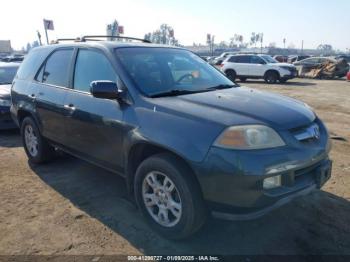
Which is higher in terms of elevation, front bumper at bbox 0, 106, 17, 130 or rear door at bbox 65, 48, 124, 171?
rear door at bbox 65, 48, 124, 171

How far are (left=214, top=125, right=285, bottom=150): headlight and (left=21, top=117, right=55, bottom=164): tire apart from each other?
3.37 metres

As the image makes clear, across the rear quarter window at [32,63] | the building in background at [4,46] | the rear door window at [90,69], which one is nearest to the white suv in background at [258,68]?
the rear quarter window at [32,63]

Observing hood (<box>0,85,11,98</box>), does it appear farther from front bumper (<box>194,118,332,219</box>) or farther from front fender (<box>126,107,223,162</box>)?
front bumper (<box>194,118,332,219</box>)

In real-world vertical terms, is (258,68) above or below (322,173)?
below

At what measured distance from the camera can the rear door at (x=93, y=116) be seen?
12.4 feet

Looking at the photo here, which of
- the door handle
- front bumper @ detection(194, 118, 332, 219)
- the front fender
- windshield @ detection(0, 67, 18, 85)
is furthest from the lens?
windshield @ detection(0, 67, 18, 85)

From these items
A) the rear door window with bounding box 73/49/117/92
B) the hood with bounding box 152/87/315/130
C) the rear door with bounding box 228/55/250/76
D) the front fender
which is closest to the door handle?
the rear door window with bounding box 73/49/117/92

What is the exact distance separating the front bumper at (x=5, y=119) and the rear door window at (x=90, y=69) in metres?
4.16

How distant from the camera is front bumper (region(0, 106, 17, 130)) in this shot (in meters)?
7.81

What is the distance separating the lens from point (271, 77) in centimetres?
2217

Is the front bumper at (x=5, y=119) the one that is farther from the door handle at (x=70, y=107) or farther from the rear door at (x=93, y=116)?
the door handle at (x=70, y=107)

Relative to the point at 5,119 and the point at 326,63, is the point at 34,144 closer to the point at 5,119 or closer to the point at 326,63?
the point at 5,119

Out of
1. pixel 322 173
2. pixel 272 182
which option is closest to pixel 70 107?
pixel 272 182

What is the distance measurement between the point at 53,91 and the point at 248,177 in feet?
10.0
